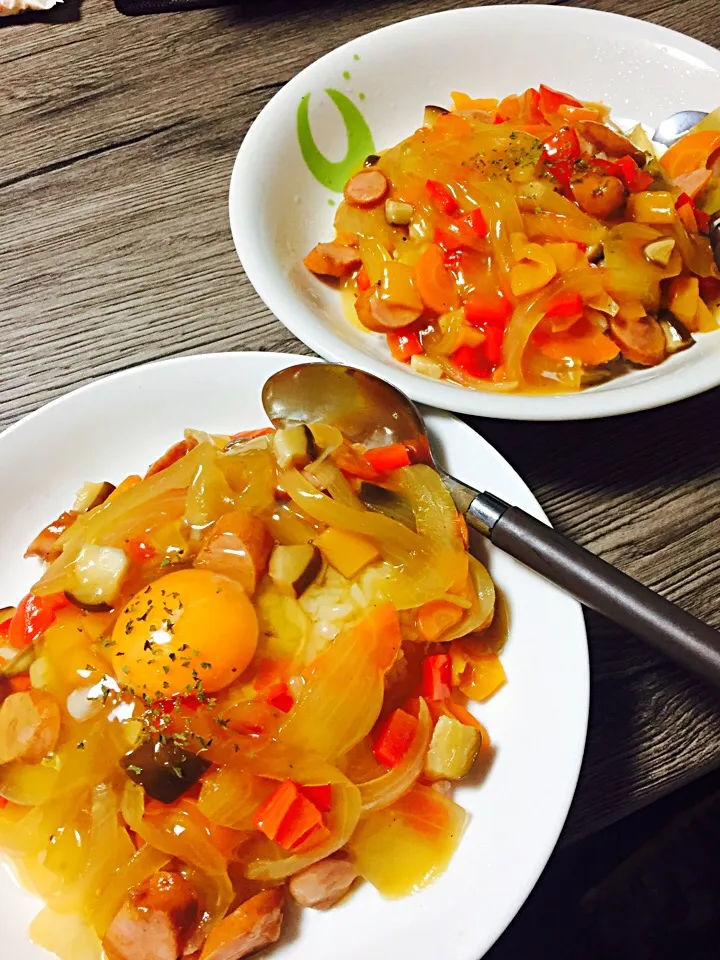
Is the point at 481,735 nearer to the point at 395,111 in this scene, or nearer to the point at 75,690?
the point at 75,690

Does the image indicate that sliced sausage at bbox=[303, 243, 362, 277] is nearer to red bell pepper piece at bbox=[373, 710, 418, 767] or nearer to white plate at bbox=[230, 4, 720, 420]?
white plate at bbox=[230, 4, 720, 420]

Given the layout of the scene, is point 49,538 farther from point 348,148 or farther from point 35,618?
point 348,148

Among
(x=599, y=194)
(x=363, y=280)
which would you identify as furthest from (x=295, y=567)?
(x=599, y=194)

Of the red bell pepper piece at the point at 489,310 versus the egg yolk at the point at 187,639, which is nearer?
the egg yolk at the point at 187,639

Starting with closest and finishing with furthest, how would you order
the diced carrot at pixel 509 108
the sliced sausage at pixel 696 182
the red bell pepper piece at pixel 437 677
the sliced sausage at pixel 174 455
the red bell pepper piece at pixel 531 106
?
the red bell pepper piece at pixel 437 677
the sliced sausage at pixel 174 455
the sliced sausage at pixel 696 182
the red bell pepper piece at pixel 531 106
the diced carrot at pixel 509 108

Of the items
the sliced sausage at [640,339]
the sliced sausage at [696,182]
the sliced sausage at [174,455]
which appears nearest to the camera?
the sliced sausage at [174,455]

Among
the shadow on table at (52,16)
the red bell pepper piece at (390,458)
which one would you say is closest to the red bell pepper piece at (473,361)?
the red bell pepper piece at (390,458)

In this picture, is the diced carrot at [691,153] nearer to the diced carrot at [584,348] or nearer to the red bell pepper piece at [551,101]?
the red bell pepper piece at [551,101]
